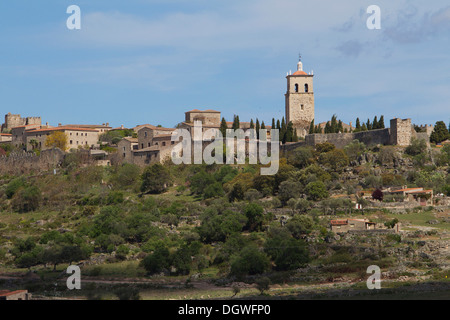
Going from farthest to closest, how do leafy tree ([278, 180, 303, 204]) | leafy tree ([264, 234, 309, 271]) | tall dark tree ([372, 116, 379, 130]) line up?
tall dark tree ([372, 116, 379, 130]) < leafy tree ([278, 180, 303, 204]) < leafy tree ([264, 234, 309, 271])

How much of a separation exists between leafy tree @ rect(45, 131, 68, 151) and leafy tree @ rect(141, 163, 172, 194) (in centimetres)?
1711

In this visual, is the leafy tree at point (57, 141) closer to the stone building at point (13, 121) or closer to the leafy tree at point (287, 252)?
the stone building at point (13, 121)

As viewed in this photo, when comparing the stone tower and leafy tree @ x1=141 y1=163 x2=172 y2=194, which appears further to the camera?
the stone tower

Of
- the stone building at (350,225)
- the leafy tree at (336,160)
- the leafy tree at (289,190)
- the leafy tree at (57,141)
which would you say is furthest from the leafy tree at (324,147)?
the leafy tree at (57,141)

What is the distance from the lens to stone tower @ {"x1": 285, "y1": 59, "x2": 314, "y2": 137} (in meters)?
80.2

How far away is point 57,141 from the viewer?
7981 centimetres

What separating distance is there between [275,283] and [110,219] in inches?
705

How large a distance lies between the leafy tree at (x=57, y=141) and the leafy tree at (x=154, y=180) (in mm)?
17106

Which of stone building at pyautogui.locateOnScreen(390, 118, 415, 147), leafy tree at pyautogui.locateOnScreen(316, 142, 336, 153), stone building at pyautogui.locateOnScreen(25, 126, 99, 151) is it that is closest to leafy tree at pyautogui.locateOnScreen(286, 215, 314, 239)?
leafy tree at pyautogui.locateOnScreen(316, 142, 336, 153)

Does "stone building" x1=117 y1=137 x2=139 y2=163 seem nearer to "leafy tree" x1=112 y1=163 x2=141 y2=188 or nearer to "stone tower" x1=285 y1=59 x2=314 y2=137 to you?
"leafy tree" x1=112 y1=163 x2=141 y2=188

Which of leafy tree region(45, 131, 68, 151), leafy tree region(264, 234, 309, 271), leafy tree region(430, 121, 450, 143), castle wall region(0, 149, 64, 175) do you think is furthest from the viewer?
leafy tree region(45, 131, 68, 151)

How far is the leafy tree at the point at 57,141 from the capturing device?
A: 79562mm
